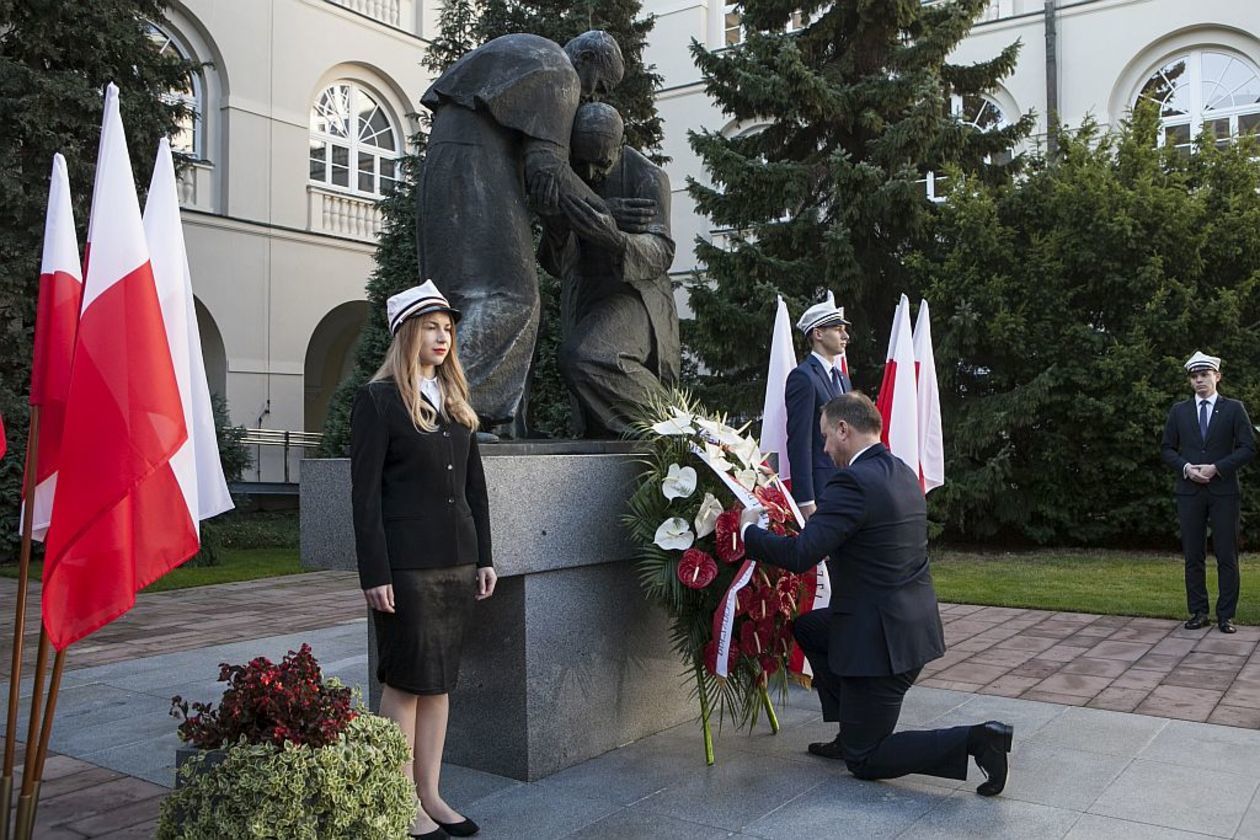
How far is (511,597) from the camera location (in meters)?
4.53

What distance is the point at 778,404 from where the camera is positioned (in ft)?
21.5

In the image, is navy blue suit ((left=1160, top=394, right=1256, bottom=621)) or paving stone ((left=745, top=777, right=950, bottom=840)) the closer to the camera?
paving stone ((left=745, top=777, right=950, bottom=840))

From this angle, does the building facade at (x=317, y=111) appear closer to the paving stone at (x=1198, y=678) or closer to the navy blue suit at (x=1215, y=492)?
the navy blue suit at (x=1215, y=492)

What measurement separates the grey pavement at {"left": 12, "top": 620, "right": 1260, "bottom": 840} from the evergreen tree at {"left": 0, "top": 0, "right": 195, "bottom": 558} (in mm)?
9013

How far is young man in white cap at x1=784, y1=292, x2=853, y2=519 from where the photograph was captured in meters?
5.71

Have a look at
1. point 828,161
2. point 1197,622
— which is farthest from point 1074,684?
point 828,161

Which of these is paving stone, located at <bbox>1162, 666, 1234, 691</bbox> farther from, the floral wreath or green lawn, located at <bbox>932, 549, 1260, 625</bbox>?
the floral wreath

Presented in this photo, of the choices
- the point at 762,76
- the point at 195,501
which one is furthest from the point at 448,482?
the point at 762,76

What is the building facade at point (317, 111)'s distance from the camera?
18922mm

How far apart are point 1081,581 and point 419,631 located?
9374 mm

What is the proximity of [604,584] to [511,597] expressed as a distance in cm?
52

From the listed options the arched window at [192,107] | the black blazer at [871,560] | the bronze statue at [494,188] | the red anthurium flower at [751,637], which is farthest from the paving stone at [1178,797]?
the arched window at [192,107]

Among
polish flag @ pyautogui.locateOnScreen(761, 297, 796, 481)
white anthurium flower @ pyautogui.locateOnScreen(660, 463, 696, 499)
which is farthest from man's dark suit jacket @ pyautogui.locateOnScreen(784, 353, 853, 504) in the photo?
white anthurium flower @ pyautogui.locateOnScreen(660, 463, 696, 499)

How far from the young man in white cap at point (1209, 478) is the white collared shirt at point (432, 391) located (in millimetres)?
6615
